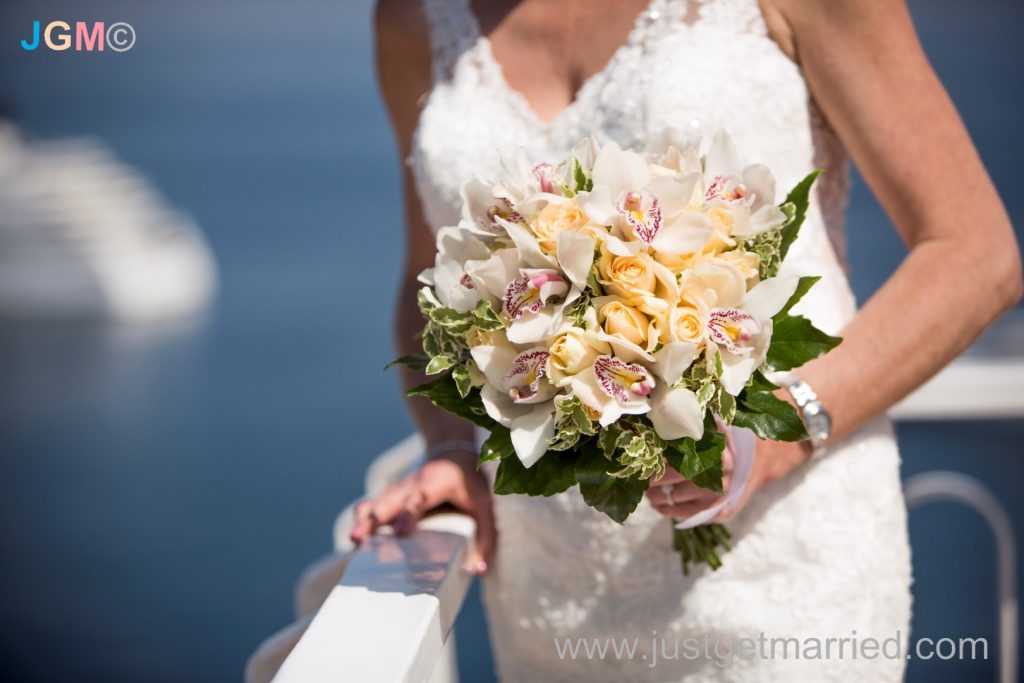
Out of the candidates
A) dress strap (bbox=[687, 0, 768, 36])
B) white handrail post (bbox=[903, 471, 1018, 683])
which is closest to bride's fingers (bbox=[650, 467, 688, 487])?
dress strap (bbox=[687, 0, 768, 36])

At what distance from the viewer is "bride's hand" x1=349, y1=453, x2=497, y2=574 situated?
5.75 ft

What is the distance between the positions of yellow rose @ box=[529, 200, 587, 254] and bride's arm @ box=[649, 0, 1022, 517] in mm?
512

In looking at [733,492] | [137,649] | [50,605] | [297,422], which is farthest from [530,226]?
[297,422]

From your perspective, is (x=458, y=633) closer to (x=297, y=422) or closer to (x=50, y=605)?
(x=50, y=605)

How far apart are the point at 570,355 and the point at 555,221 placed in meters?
0.15

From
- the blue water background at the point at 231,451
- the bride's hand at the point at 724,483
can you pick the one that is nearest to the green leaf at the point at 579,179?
the bride's hand at the point at 724,483

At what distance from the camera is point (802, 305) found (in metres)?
1.76

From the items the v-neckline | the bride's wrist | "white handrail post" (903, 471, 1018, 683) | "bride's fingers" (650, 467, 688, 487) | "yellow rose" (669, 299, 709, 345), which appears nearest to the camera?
"yellow rose" (669, 299, 709, 345)

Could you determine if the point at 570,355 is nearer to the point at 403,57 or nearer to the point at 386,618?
the point at 386,618

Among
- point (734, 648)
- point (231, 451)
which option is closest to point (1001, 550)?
point (734, 648)

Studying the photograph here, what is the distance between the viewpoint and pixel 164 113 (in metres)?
48.5

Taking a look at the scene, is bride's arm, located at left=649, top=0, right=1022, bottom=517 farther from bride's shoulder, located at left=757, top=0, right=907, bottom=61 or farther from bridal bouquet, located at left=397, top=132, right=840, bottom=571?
bridal bouquet, located at left=397, top=132, right=840, bottom=571

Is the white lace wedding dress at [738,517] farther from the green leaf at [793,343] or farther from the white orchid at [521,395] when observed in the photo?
the white orchid at [521,395]

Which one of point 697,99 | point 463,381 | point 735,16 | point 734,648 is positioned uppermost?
point 735,16
